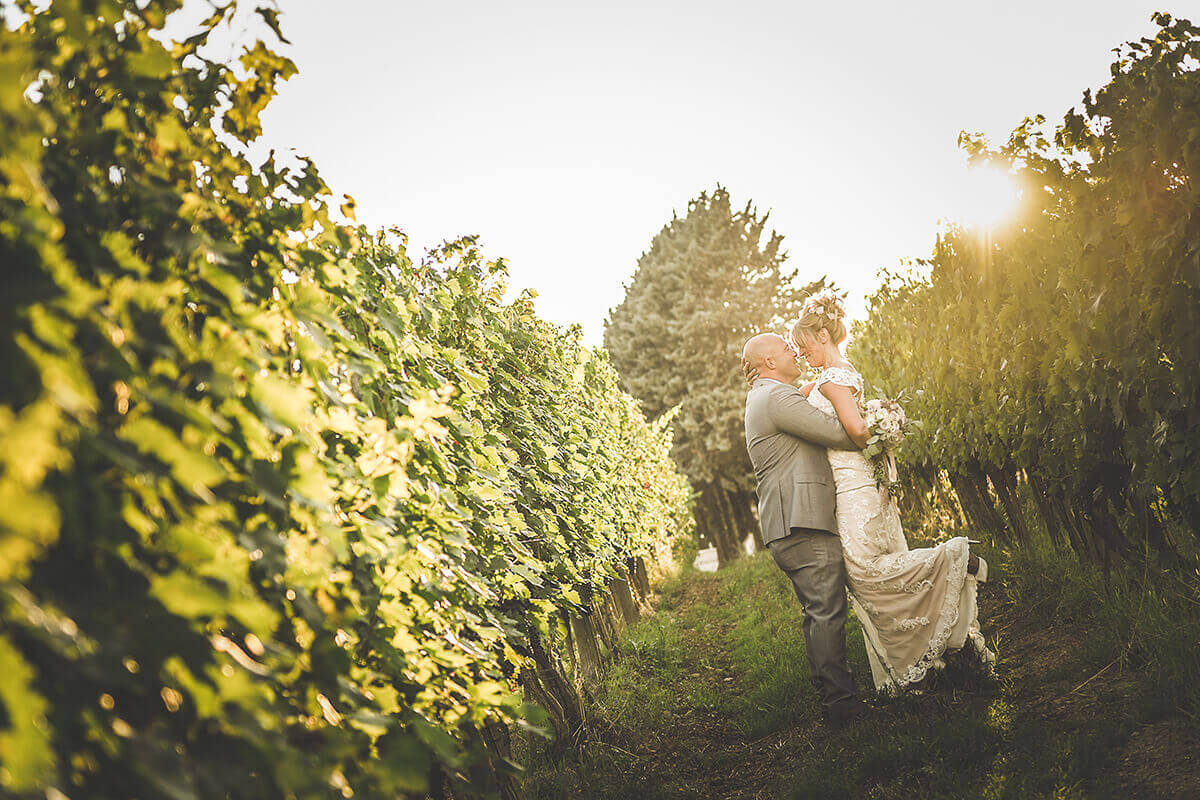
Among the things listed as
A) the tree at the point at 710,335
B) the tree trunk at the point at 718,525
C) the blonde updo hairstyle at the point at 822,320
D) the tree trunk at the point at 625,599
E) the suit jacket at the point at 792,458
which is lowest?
the tree trunk at the point at 625,599

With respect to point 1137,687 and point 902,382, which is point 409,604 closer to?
point 1137,687

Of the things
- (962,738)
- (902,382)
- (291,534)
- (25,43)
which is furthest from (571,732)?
(902,382)

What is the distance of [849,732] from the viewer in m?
4.17

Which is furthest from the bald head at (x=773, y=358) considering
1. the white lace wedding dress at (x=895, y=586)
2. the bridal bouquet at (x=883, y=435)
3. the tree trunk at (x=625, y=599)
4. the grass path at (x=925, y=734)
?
the tree trunk at (x=625, y=599)

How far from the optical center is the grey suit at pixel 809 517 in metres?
4.61

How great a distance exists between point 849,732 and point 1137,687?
1410 mm

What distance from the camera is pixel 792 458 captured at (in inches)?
191

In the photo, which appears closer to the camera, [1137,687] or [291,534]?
[291,534]

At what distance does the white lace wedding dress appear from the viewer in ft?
14.5

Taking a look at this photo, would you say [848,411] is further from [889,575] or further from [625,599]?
[625,599]

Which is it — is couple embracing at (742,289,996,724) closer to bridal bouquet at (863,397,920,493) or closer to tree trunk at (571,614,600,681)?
bridal bouquet at (863,397,920,493)

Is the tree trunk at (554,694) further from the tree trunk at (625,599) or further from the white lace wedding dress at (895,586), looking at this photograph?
the tree trunk at (625,599)

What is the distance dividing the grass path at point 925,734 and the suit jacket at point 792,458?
1.20 meters

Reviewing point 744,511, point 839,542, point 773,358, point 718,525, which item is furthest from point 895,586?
point 744,511
